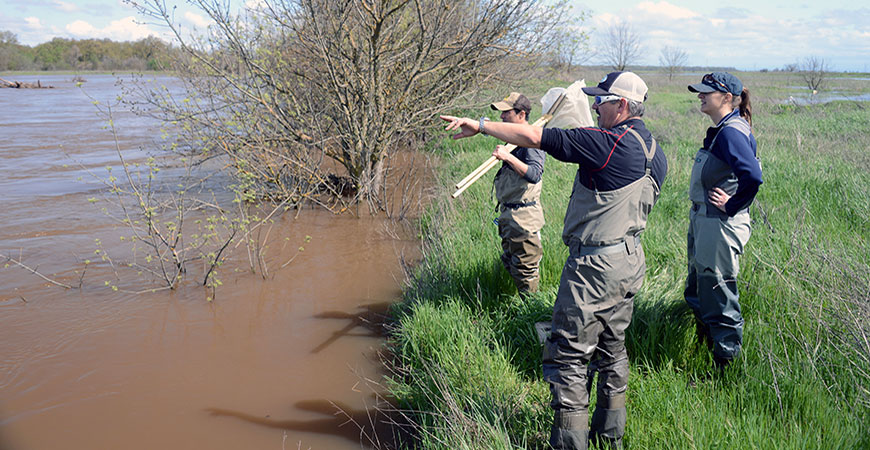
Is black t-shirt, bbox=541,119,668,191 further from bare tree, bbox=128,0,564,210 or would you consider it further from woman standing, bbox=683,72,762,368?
bare tree, bbox=128,0,564,210

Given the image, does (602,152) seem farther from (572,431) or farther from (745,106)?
(745,106)

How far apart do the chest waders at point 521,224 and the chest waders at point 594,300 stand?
141 centimetres

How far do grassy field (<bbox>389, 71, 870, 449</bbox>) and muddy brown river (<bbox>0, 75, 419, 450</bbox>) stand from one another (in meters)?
0.62

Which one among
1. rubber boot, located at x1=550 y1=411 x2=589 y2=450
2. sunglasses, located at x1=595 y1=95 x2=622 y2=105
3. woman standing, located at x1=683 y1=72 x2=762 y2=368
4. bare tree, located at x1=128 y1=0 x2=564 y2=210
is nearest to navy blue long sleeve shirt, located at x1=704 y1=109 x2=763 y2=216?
woman standing, located at x1=683 y1=72 x2=762 y2=368

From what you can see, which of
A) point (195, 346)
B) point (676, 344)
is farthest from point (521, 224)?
point (195, 346)

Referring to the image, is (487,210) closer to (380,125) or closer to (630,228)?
(380,125)

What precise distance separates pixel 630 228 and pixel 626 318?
0.47 metres

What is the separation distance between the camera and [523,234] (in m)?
4.01

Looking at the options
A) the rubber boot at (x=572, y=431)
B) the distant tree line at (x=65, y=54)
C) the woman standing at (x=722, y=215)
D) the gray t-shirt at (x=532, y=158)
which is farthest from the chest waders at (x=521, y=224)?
the distant tree line at (x=65, y=54)

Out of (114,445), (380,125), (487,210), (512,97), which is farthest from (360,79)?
(114,445)

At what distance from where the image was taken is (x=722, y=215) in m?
3.07

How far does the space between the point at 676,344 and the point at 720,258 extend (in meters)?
0.67

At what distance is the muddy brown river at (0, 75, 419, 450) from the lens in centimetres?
359

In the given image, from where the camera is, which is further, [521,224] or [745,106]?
[521,224]
